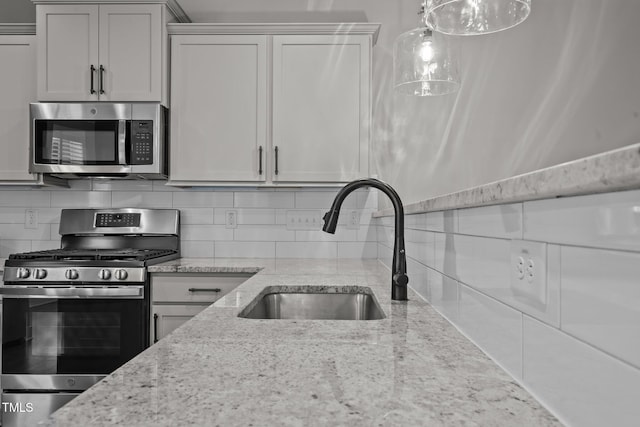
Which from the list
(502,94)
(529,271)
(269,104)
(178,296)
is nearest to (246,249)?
Answer: (178,296)

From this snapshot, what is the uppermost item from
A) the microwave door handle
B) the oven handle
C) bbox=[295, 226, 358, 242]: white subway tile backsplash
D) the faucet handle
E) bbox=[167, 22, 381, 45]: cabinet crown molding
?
bbox=[167, 22, 381, 45]: cabinet crown molding

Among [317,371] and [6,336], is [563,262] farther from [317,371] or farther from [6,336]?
[6,336]

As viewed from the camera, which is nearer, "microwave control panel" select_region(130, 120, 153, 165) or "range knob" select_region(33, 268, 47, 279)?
"range knob" select_region(33, 268, 47, 279)

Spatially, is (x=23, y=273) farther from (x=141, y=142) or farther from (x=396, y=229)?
(x=396, y=229)

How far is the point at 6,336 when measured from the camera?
2.10 metres

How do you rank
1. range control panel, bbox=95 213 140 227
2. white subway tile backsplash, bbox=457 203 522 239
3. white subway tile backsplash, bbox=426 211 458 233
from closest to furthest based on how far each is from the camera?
white subway tile backsplash, bbox=457 203 522 239
white subway tile backsplash, bbox=426 211 458 233
range control panel, bbox=95 213 140 227

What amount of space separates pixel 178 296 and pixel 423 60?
166 cm

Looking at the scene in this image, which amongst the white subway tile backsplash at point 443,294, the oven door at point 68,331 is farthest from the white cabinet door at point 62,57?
the white subway tile backsplash at point 443,294

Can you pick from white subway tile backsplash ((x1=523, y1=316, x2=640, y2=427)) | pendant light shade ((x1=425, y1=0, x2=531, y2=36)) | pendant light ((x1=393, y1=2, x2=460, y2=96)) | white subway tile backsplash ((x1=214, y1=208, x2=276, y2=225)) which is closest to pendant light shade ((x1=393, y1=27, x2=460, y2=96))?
pendant light ((x1=393, y1=2, x2=460, y2=96))

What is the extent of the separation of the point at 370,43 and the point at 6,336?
247 centimetres

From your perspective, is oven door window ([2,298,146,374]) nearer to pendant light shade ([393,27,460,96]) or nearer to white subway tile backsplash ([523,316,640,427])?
pendant light shade ([393,27,460,96])

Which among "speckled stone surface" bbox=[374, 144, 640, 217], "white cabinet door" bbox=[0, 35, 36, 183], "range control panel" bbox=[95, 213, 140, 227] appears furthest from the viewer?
"range control panel" bbox=[95, 213, 140, 227]

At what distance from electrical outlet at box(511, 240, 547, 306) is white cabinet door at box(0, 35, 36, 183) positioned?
271 centimetres

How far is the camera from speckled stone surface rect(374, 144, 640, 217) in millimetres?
316
